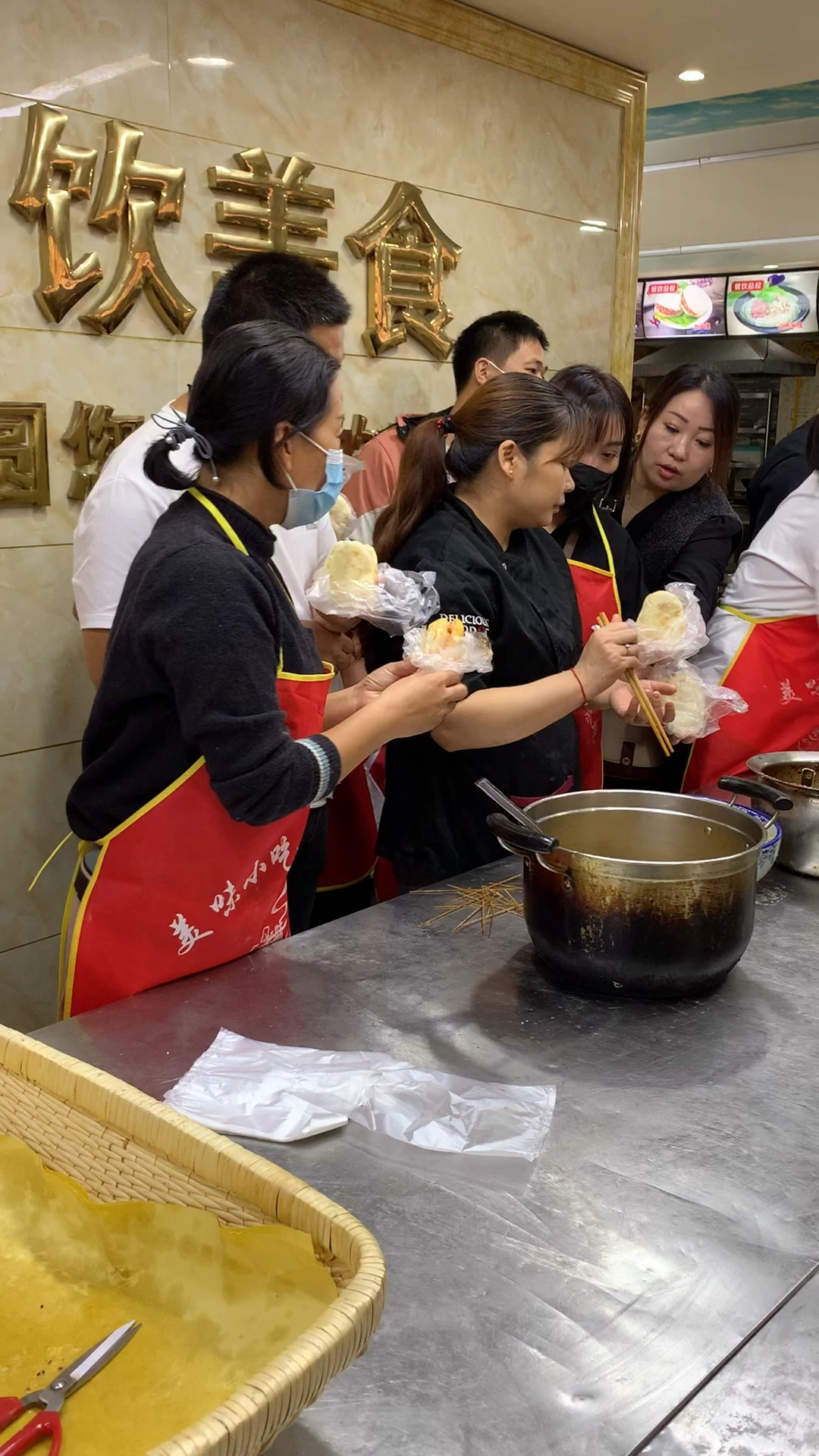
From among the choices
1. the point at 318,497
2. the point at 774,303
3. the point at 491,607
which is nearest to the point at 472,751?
the point at 491,607

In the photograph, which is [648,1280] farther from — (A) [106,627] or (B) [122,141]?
(B) [122,141]

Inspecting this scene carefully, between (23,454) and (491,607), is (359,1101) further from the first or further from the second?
(23,454)

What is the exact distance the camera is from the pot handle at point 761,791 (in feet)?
6.33

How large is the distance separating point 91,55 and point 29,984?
226 cm

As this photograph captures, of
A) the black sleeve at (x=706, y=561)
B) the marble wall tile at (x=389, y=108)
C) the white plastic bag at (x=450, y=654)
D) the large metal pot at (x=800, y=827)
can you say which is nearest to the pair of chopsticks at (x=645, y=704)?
the large metal pot at (x=800, y=827)

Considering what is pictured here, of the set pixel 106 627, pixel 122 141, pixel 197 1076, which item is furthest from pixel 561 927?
pixel 122 141

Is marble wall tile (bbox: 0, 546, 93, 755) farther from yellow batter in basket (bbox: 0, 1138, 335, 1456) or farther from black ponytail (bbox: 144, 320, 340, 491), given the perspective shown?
yellow batter in basket (bbox: 0, 1138, 335, 1456)

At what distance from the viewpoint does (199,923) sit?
5.59 ft

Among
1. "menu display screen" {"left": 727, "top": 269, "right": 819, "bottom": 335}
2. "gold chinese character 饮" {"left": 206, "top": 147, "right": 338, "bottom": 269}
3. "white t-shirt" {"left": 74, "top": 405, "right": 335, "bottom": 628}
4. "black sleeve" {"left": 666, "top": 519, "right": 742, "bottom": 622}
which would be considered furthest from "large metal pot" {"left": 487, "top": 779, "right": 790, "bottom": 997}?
"menu display screen" {"left": 727, "top": 269, "right": 819, "bottom": 335}

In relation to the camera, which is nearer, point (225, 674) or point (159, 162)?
point (225, 674)

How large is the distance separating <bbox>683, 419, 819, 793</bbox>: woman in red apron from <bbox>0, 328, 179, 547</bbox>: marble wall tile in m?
1.60

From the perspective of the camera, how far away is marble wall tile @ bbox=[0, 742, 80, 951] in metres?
2.96

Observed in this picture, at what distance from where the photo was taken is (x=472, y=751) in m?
2.31

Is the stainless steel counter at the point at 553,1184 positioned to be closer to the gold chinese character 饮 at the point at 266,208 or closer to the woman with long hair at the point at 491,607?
the woman with long hair at the point at 491,607
